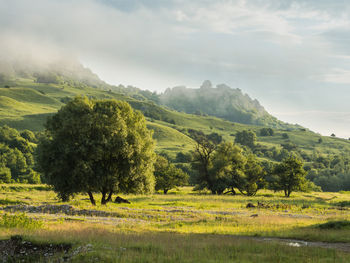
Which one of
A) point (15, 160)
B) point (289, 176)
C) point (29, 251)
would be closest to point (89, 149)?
point (29, 251)

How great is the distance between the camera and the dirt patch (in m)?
15.8

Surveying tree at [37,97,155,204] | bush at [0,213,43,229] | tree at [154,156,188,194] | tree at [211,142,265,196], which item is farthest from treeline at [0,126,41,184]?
bush at [0,213,43,229]

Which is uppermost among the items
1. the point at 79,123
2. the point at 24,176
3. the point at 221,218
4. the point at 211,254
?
the point at 79,123

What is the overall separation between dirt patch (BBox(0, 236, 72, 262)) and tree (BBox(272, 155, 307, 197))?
244 feet

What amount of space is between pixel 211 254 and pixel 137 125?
30.8m

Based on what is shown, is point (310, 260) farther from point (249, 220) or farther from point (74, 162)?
point (74, 162)

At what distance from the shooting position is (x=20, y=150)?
163 meters

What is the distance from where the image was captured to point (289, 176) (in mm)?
83812

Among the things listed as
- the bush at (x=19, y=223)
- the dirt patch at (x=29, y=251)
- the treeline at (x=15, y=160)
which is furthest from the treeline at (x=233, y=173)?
the treeline at (x=15, y=160)

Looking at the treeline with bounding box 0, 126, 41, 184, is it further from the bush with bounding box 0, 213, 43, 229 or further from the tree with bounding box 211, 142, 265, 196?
the bush with bounding box 0, 213, 43, 229

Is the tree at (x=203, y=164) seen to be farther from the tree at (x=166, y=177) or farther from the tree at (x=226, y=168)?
the tree at (x=166, y=177)

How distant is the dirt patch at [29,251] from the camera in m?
15.8

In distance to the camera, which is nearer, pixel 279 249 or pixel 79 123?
pixel 279 249

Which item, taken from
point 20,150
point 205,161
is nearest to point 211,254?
point 205,161
